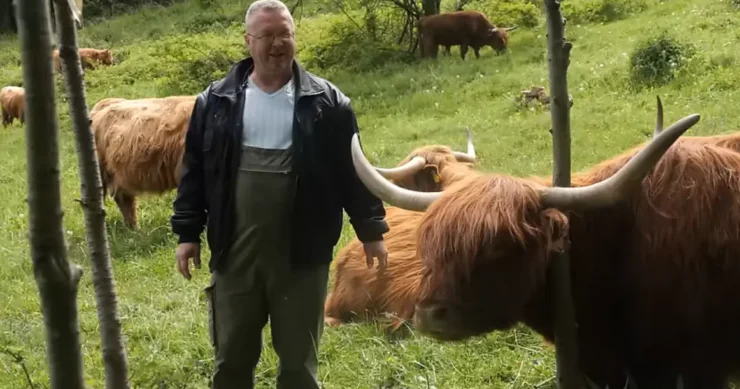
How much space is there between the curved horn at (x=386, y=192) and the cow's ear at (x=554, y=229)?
0.53 m

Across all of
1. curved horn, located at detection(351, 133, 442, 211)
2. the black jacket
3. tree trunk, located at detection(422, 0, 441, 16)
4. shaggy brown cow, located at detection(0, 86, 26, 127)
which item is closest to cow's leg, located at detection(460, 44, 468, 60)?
tree trunk, located at detection(422, 0, 441, 16)

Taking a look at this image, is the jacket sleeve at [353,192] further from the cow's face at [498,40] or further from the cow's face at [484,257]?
the cow's face at [498,40]

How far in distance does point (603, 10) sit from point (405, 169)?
1499 centimetres

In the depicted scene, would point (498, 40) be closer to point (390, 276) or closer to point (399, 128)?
point (399, 128)

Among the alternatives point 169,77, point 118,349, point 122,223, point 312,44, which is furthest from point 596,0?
point 118,349

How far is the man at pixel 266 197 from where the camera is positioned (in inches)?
141

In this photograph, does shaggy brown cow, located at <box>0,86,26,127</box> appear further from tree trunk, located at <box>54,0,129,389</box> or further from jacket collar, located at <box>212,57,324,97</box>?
tree trunk, located at <box>54,0,129,389</box>

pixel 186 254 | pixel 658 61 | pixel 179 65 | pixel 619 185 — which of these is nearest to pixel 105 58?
pixel 179 65

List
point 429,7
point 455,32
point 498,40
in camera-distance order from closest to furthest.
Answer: point 498,40, point 455,32, point 429,7

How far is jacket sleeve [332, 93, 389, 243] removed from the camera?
3793 millimetres

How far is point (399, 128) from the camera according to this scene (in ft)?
41.5

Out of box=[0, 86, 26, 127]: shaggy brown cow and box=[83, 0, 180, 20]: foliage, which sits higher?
box=[83, 0, 180, 20]: foliage

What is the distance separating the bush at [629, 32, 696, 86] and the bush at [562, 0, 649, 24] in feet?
22.7

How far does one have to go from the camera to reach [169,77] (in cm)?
2033
